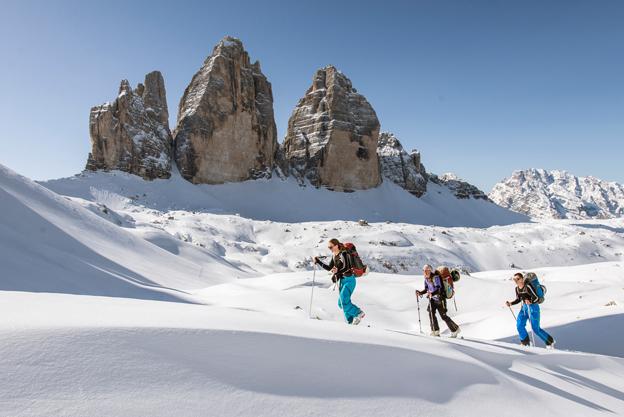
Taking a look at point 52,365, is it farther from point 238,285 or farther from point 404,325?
point 238,285

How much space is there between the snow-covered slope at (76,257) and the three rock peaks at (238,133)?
29.3 metres

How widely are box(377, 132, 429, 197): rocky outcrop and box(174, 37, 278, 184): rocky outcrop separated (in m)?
25.2

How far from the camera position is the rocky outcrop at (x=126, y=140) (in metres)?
43.7

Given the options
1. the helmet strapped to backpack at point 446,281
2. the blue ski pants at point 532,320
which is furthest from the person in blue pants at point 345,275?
the blue ski pants at point 532,320

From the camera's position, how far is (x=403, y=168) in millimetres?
69938

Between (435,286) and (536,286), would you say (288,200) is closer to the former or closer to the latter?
(536,286)

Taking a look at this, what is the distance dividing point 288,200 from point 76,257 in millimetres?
39357

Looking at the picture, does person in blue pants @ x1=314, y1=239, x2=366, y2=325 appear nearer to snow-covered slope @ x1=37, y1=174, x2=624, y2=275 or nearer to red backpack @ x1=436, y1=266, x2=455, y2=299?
red backpack @ x1=436, y1=266, x2=455, y2=299

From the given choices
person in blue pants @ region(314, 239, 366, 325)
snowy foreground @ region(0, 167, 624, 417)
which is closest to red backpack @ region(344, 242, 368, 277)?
person in blue pants @ region(314, 239, 366, 325)

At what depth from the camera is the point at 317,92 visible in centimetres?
6212

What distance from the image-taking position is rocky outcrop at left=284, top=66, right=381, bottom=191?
5853 centimetres

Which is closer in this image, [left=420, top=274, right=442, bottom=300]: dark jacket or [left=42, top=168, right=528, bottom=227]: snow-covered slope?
[left=420, top=274, right=442, bottom=300]: dark jacket

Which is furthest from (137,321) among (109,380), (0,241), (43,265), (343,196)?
(343,196)

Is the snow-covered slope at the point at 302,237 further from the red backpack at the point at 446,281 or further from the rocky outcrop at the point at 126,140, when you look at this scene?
the red backpack at the point at 446,281
